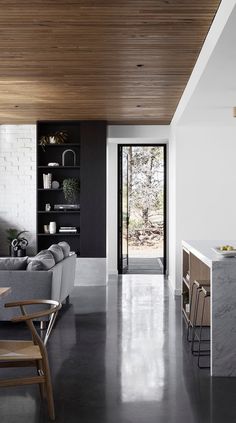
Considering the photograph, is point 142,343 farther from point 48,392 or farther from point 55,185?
point 55,185

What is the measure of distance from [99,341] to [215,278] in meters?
1.67

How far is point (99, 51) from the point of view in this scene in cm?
522

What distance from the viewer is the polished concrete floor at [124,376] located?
11.5ft

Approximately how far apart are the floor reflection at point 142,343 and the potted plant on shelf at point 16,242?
2064mm

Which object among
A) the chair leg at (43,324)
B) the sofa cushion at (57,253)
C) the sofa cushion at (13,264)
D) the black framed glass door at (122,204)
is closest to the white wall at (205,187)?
the sofa cushion at (57,253)

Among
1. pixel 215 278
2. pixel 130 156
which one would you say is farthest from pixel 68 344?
pixel 130 156

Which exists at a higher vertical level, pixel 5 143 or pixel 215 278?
pixel 5 143

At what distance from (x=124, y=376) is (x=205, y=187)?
187 inches

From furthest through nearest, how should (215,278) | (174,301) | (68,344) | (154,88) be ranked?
(174,301), (154,88), (68,344), (215,278)

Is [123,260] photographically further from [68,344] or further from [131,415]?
[131,415]

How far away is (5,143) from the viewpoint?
10070 millimetres

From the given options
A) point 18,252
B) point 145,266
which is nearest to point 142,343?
point 18,252

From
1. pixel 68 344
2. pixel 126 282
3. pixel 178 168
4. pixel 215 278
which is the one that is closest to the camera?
pixel 215 278

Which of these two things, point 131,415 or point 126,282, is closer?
point 131,415
